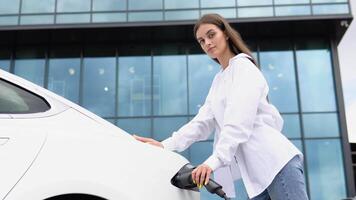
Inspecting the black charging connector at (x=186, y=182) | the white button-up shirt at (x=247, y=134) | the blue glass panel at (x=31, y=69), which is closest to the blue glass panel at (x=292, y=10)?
the blue glass panel at (x=31, y=69)

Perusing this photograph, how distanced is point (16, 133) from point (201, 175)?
0.83 metres

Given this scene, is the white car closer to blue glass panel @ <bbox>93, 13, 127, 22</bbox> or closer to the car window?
the car window

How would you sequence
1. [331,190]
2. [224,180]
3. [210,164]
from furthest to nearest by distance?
[331,190], [224,180], [210,164]

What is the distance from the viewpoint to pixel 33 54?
15.6 metres

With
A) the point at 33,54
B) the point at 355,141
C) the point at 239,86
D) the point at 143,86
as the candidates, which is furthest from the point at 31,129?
the point at 355,141

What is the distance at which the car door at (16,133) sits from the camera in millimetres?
1831

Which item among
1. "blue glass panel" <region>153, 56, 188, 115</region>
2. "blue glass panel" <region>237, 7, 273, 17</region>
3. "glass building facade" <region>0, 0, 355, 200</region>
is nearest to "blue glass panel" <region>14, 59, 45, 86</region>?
"glass building facade" <region>0, 0, 355, 200</region>

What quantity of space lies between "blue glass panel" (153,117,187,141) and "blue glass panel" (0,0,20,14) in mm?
5563

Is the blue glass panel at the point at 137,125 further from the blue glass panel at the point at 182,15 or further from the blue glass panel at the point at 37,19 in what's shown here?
the blue glass panel at the point at 37,19

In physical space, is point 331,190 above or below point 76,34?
below

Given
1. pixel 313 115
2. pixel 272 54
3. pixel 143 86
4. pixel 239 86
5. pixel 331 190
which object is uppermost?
pixel 272 54

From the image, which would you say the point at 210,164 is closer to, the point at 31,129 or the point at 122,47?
the point at 31,129

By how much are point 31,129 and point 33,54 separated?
1432 cm

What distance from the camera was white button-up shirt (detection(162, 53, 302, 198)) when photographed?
233 cm
